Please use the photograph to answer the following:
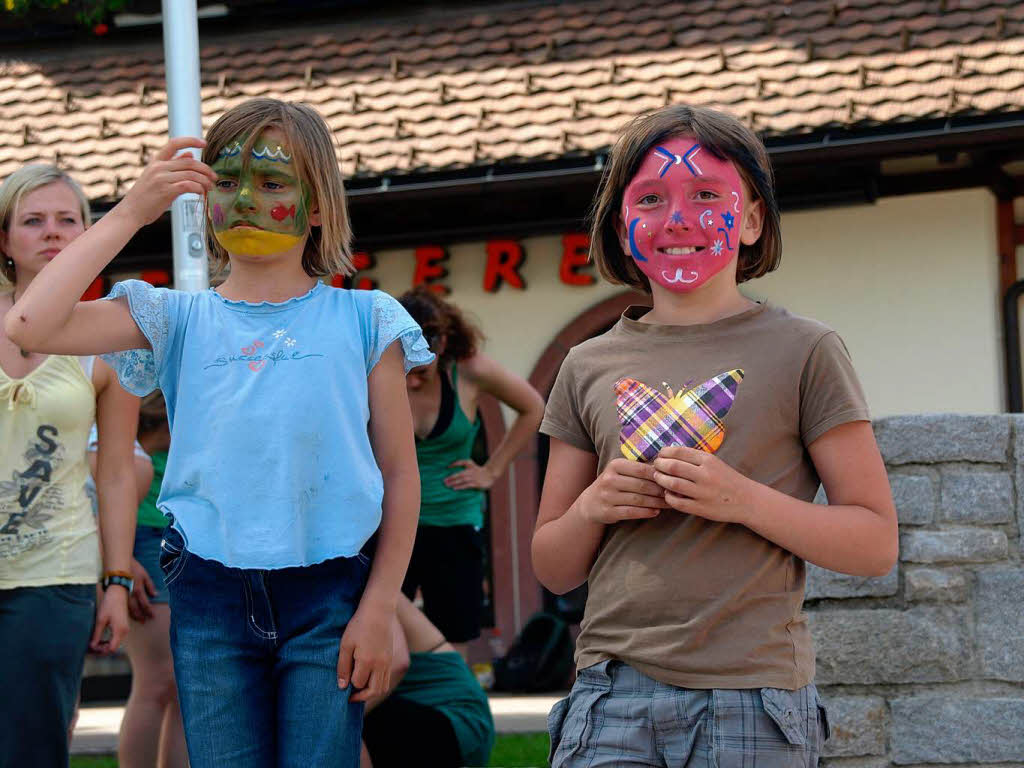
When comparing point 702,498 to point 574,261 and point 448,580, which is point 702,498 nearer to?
point 448,580

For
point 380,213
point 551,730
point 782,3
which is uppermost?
point 782,3

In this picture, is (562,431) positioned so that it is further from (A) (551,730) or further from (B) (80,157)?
(B) (80,157)

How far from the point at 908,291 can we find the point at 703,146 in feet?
24.9

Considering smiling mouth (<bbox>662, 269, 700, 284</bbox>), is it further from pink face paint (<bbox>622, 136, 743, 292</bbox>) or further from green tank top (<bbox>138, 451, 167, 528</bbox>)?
green tank top (<bbox>138, 451, 167, 528</bbox>)

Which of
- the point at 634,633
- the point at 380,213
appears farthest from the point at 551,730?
the point at 380,213

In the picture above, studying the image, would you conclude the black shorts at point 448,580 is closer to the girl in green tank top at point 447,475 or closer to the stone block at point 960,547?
the girl in green tank top at point 447,475

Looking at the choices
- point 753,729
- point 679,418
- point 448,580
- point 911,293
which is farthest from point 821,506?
point 911,293

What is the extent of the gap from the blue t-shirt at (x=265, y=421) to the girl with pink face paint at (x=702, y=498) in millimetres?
369

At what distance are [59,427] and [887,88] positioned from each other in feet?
23.2

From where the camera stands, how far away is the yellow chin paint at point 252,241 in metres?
2.74

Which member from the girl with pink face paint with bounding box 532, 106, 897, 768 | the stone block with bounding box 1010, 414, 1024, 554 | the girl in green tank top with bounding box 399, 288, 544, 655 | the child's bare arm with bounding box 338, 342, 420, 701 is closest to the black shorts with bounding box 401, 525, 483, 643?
the girl in green tank top with bounding box 399, 288, 544, 655

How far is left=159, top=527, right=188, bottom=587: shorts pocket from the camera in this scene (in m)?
2.60

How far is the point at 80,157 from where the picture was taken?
10.9 m

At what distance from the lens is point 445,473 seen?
5672 millimetres
